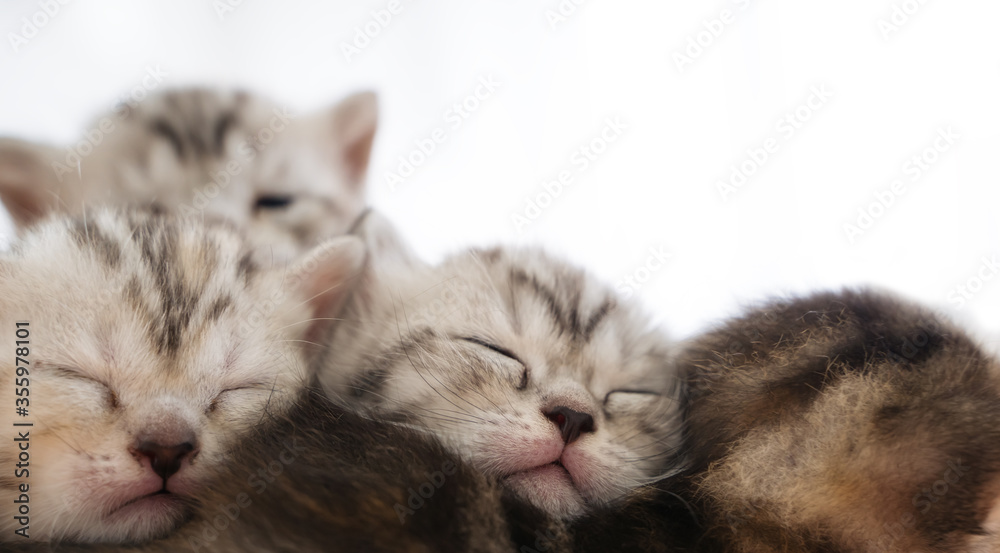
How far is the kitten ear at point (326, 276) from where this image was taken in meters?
1.02

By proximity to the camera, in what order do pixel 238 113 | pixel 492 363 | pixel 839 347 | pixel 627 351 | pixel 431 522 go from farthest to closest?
pixel 238 113, pixel 627 351, pixel 492 363, pixel 839 347, pixel 431 522

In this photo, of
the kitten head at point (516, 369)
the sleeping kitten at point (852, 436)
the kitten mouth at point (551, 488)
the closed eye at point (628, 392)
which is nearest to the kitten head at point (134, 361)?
the kitten head at point (516, 369)

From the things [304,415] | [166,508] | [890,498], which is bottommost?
[166,508]

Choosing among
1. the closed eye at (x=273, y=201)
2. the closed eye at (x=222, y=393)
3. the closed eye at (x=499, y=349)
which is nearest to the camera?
the closed eye at (x=222, y=393)

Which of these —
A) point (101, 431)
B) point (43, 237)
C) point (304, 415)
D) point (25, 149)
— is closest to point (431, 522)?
point (304, 415)

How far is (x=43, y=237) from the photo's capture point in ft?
2.96

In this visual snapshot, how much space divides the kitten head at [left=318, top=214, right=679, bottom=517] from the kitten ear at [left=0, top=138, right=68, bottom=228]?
1.83 ft

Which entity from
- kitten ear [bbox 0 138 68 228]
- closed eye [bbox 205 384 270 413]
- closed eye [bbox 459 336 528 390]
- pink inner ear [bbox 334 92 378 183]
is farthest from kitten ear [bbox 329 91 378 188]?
closed eye [bbox 205 384 270 413]

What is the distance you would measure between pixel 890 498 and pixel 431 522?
484 mm

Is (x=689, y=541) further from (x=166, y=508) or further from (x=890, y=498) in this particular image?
(x=166, y=508)

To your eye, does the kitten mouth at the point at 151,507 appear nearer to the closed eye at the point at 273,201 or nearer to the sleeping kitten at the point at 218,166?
the sleeping kitten at the point at 218,166

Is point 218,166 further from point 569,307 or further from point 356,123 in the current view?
point 569,307

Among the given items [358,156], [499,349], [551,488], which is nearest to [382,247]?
[499,349]

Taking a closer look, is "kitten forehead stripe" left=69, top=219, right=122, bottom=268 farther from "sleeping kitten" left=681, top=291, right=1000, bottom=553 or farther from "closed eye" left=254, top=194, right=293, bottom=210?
"sleeping kitten" left=681, top=291, right=1000, bottom=553
